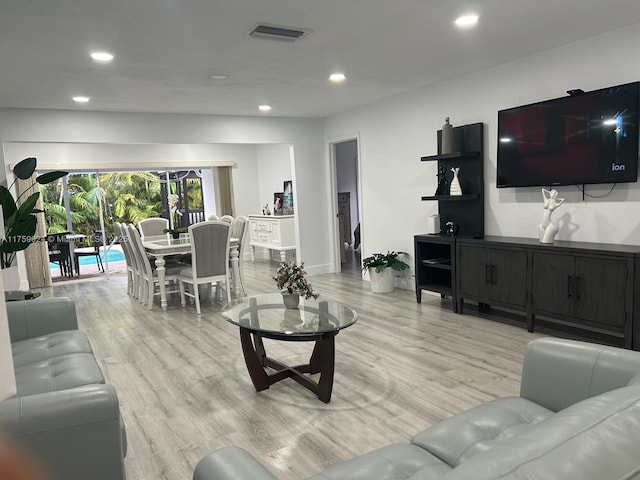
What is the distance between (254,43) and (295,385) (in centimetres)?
250

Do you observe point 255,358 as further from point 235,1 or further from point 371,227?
point 371,227

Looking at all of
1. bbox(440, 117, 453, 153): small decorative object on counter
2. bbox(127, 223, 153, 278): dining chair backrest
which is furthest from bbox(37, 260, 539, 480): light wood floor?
bbox(440, 117, 453, 153): small decorative object on counter

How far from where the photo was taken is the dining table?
556 cm

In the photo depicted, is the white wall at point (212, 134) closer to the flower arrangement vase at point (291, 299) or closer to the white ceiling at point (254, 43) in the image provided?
the white ceiling at point (254, 43)

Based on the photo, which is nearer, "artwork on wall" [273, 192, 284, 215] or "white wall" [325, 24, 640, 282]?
"white wall" [325, 24, 640, 282]

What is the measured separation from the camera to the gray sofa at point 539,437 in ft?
2.72

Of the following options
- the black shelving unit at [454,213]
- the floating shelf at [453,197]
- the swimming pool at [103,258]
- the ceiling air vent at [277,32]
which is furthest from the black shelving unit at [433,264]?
the swimming pool at [103,258]

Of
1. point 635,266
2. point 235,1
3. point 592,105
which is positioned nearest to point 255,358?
point 235,1

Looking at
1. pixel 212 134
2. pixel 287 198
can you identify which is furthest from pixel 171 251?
pixel 287 198

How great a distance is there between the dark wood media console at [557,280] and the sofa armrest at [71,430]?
3.36 meters

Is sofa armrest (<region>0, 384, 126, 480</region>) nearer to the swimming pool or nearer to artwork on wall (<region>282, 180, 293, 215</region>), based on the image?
artwork on wall (<region>282, 180, 293, 215</region>)

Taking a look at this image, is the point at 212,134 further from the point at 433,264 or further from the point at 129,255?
the point at 433,264

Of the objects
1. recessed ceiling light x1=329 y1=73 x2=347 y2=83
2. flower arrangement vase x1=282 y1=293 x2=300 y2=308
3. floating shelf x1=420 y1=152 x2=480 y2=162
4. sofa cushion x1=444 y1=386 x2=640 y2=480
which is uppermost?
recessed ceiling light x1=329 y1=73 x2=347 y2=83

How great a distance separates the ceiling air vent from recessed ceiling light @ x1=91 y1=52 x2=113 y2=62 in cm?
119
